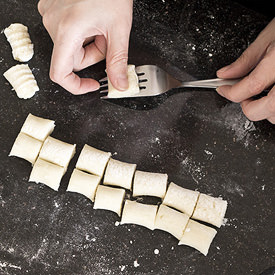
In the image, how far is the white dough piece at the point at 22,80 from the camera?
6.66 feet

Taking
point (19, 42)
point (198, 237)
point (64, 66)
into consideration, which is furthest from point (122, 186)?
point (19, 42)

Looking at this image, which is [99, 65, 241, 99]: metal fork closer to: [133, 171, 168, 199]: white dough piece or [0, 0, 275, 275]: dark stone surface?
[0, 0, 275, 275]: dark stone surface

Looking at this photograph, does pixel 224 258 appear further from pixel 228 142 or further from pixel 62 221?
pixel 62 221

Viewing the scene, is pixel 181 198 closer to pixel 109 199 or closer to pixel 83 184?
pixel 109 199

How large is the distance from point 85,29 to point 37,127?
0.60 metres

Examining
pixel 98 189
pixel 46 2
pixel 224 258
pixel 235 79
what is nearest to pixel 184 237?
pixel 224 258

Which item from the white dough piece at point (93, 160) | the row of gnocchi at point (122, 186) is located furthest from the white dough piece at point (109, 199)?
the white dough piece at point (93, 160)

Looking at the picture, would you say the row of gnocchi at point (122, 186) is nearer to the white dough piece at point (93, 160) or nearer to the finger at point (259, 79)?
the white dough piece at point (93, 160)

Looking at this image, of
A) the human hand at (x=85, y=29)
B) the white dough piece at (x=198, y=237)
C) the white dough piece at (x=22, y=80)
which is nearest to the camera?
the human hand at (x=85, y=29)

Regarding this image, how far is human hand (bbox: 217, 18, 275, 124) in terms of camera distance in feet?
5.57

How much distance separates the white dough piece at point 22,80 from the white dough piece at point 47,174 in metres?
0.38

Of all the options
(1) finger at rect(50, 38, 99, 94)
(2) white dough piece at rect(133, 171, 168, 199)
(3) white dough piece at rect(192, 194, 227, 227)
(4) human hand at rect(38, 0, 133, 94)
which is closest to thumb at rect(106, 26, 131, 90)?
(4) human hand at rect(38, 0, 133, 94)

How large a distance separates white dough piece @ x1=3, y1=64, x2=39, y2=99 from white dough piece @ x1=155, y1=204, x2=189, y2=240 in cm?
89

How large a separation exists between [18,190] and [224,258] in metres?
1.08
